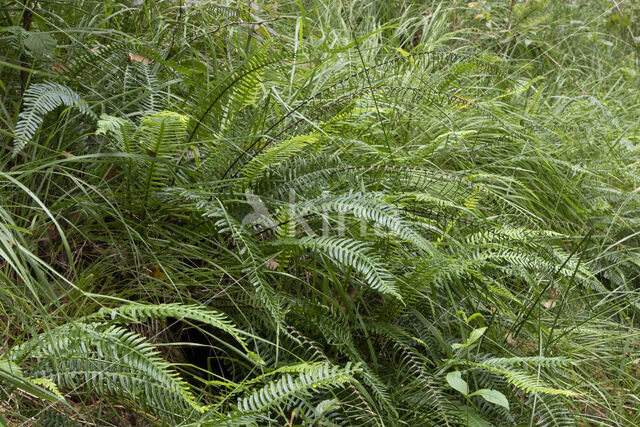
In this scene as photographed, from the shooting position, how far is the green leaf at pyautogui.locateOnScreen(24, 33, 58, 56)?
1.75 metres

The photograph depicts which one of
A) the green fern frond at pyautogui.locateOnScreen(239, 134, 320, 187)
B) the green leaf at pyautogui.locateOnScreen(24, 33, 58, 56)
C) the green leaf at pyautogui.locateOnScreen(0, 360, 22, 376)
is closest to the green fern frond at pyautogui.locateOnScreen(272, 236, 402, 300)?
the green fern frond at pyautogui.locateOnScreen(239, 134, 320, 187)

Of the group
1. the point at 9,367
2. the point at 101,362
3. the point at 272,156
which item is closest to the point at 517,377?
the point at 272,156

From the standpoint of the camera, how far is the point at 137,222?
1.77 metres

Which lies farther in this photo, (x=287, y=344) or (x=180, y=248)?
(x=180, y=248)

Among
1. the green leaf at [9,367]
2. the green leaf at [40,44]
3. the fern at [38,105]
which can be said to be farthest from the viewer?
the green leaf at [40,44]

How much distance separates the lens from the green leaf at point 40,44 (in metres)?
1.75

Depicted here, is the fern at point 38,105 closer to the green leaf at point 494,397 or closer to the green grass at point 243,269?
the green grass at point 243,269

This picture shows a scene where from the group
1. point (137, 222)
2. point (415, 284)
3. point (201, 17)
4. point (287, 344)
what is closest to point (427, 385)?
point (415, 284)

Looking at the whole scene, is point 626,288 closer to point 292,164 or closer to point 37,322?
point 292,164

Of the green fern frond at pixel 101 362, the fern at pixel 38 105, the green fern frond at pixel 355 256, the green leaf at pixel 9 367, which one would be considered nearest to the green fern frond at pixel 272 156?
the green fern frond at pixel 355 256

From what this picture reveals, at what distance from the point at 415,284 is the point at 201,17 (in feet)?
5.07

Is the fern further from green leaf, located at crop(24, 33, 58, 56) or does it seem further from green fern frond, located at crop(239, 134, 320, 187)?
green fern frond, located at crop(239, 134, 320, 187)

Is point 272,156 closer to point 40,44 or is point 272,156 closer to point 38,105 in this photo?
point 38,105

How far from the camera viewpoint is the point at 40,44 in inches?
69.7
